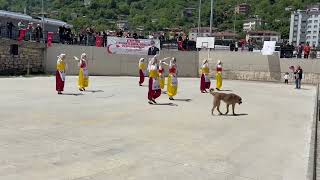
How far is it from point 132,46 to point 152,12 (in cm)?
7735

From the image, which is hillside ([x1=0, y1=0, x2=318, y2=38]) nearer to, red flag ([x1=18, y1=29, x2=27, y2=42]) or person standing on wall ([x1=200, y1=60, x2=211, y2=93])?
red flag ([x1=18, y1=29, x2=27, y2=42])

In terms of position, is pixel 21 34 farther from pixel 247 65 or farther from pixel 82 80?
pixel 247 65

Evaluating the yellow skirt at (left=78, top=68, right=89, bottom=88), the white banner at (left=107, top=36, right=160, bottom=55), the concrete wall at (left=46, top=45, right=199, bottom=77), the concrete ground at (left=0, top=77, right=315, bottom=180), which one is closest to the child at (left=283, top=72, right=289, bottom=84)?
the concrete wall at (left=46, top=45, right=199, bottom=77)

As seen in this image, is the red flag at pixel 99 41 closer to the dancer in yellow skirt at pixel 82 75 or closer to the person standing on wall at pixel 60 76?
the dancer in yellow skirt at pixel 82 75

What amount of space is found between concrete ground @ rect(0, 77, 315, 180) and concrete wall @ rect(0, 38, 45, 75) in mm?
10894

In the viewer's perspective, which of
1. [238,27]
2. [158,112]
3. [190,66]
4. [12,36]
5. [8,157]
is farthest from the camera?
[238,27]

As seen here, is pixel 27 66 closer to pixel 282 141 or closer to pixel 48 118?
pixel 48 118

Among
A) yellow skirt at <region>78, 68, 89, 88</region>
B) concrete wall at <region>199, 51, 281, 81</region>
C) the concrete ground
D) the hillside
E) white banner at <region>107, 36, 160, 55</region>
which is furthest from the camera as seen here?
the hillside

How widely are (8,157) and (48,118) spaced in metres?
4.69

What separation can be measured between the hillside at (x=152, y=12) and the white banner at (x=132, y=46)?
56.4 meters

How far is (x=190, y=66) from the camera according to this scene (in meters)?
37.2

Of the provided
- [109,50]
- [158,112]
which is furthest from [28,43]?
[158,112]

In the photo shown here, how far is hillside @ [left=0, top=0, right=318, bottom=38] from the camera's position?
100500mm

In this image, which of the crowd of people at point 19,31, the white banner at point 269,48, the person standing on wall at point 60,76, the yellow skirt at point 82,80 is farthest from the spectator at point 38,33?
the white banner at point 269,48
